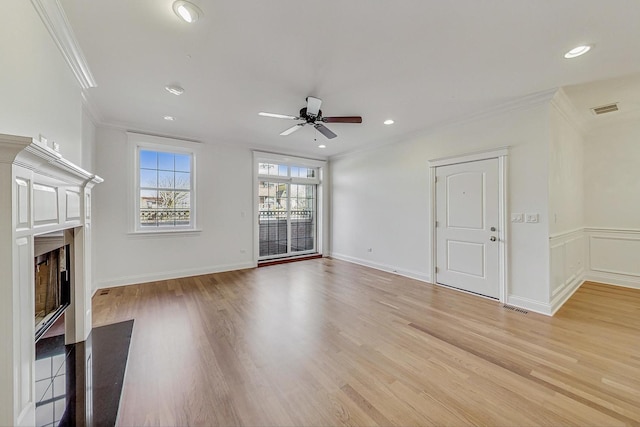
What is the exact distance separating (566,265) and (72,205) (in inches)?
237

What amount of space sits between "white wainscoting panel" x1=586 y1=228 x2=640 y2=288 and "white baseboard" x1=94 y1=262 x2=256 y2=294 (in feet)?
21.1

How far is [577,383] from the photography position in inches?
74.4

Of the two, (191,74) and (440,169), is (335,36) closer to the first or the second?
(191,74)

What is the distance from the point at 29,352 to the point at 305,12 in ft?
9.06

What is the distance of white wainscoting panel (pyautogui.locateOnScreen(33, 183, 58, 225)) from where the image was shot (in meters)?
1.51

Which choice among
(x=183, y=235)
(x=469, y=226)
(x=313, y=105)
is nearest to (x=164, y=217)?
(x=183, y=235)

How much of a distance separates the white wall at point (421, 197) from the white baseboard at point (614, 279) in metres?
2.37

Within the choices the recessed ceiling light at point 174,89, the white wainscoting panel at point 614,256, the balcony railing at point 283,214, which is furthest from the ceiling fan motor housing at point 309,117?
the white wainscoting panel at point 614,256

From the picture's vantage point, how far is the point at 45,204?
1653mm

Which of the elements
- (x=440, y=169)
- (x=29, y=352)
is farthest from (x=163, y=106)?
(x=440, y=169)

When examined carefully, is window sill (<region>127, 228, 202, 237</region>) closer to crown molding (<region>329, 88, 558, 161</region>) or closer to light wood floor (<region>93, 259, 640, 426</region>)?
light wood floor (<region>93, 259, 640, 426</region>)

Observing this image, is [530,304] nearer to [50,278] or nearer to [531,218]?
[531,218]

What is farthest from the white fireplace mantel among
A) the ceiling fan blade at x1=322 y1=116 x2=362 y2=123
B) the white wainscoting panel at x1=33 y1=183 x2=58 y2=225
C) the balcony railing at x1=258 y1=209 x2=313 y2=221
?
the balcony railing at x1=258 y1=209 x2=313 y2=221

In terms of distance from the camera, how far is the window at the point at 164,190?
4586 millimetres
